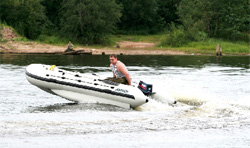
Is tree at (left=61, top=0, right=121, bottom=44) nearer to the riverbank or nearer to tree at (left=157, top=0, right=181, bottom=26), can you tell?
the riverbank

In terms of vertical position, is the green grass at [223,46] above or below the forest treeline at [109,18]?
below

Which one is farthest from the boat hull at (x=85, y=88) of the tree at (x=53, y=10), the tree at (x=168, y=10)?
the tree at (x=168, y=10)

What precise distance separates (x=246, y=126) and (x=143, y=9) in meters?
49.7

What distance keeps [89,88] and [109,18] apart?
36.0m

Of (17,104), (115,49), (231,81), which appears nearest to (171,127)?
(17,104)

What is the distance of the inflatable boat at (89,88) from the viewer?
13.6 m

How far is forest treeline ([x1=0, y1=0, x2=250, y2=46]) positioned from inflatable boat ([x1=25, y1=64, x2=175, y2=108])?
32.6 m

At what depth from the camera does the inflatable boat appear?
13641 mm

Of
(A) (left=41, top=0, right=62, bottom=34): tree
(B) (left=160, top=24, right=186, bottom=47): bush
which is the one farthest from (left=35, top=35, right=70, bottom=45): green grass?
(B) (left=160, top=24, right=186, bottom=47): bush

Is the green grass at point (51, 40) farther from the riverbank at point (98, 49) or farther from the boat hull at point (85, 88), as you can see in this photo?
the boat hull at point (85, 88)

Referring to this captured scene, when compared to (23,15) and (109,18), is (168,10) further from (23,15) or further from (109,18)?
(23,15)

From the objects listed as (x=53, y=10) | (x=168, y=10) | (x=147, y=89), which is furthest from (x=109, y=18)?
(x=147, y=89)

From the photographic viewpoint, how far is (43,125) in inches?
447

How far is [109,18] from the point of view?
162 feet
